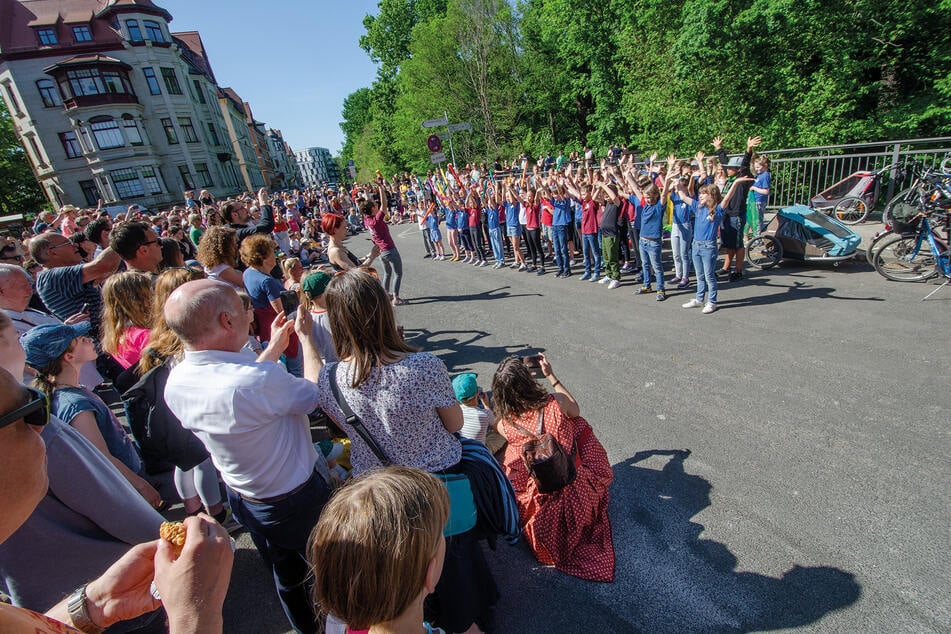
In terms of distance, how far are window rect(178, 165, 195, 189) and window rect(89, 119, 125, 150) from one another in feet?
14.3

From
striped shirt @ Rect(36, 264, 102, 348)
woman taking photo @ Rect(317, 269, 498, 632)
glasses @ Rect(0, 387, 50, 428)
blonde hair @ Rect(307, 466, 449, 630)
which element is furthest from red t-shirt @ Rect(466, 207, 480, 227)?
glasses @ Rect(0, 387, 50, 428)

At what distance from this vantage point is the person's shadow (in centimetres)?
237

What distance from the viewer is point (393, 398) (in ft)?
6.48

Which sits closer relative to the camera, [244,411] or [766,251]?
[244,411]

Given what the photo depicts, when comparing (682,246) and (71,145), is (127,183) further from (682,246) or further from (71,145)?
(682,246)

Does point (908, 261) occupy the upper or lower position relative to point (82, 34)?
lower

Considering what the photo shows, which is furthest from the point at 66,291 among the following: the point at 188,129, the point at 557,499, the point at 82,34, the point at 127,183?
the point at 82,34

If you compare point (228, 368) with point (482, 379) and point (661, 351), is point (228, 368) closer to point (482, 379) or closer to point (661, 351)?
point (482, 379)

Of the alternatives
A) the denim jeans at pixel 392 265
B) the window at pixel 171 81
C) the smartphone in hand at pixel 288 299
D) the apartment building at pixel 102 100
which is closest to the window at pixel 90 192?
the apartment building at pixel 102 100

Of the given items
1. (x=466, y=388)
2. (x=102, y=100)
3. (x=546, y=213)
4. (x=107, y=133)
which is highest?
(x=102, y=100)

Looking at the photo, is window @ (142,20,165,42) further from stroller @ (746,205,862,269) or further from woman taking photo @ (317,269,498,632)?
woman taking photo @ (317,269,498,632)

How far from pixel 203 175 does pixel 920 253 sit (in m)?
49.9

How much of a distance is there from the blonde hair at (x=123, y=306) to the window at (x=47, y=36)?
51.3 meters

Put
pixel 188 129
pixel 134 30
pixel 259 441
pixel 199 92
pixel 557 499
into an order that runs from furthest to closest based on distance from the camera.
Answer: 1. pixel 199 92
2. pixel 188 129
3. pixel 134 30
4. pixel 557 499
5. pixel 259 441
